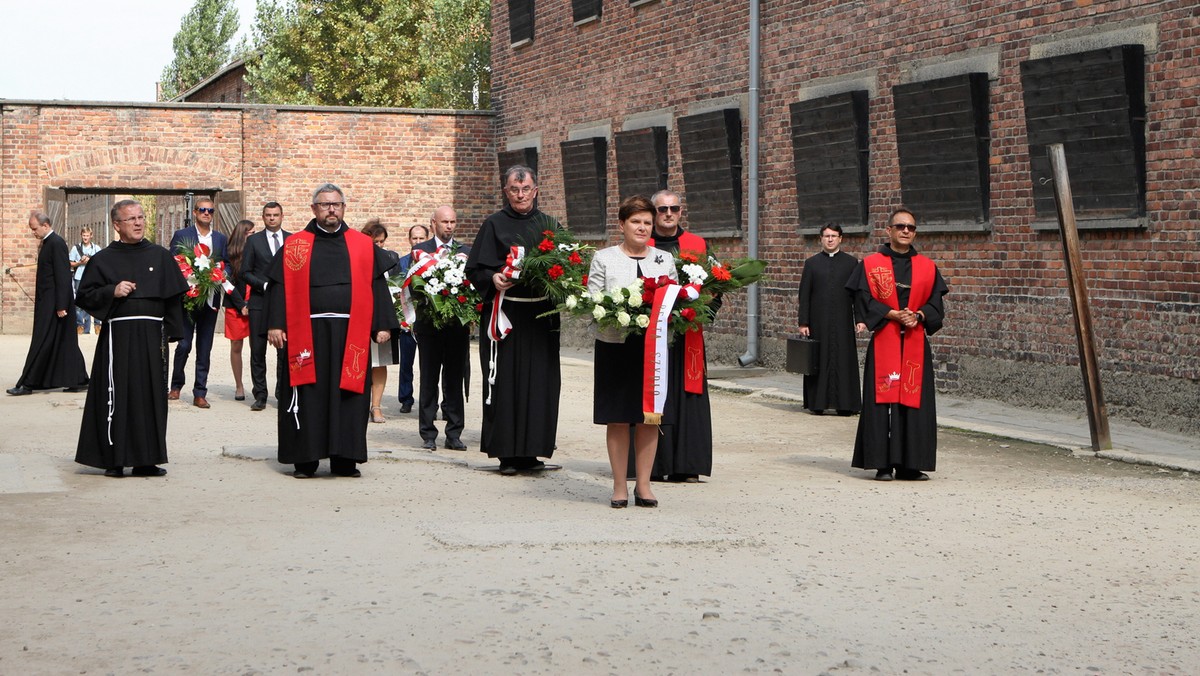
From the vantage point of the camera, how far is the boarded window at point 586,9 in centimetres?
2530

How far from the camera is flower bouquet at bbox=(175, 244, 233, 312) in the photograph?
15.5 meters

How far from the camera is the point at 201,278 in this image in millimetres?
15492

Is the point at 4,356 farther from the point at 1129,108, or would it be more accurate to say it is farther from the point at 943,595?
the point at 943,595

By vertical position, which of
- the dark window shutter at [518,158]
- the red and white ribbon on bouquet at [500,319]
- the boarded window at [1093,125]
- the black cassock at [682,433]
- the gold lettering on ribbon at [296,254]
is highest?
the dark window shutter at [518,158]

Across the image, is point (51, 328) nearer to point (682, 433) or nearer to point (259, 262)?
point (259, 262)

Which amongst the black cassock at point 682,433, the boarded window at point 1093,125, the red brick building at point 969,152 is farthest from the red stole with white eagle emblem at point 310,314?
the red brick building at point 969,152

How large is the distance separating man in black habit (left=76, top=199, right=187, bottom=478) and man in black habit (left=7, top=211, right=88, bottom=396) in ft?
20.4

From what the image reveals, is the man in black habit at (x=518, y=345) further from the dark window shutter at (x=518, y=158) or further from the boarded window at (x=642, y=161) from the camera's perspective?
the dark window shutter at (x=518, y=158)

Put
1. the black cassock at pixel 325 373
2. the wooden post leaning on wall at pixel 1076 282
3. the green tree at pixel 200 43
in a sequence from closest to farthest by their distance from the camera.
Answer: the black cassock at pixel 325 373
the wooden post leaning on wall at pixel 1076 282
the green tree at pixel 200 43

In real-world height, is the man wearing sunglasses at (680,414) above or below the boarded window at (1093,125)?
below

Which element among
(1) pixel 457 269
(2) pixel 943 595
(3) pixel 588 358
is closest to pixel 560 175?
(3) pixel 588 358

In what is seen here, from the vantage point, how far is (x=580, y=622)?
6.07 m

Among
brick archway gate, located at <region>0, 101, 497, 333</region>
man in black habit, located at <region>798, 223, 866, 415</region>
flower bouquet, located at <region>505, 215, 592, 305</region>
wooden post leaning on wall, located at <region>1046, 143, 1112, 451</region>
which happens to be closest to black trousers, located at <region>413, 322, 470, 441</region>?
flower bouquet, located at <region>505, 215, 592, 305</region>

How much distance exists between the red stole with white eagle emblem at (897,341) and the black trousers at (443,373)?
3.29 metres
